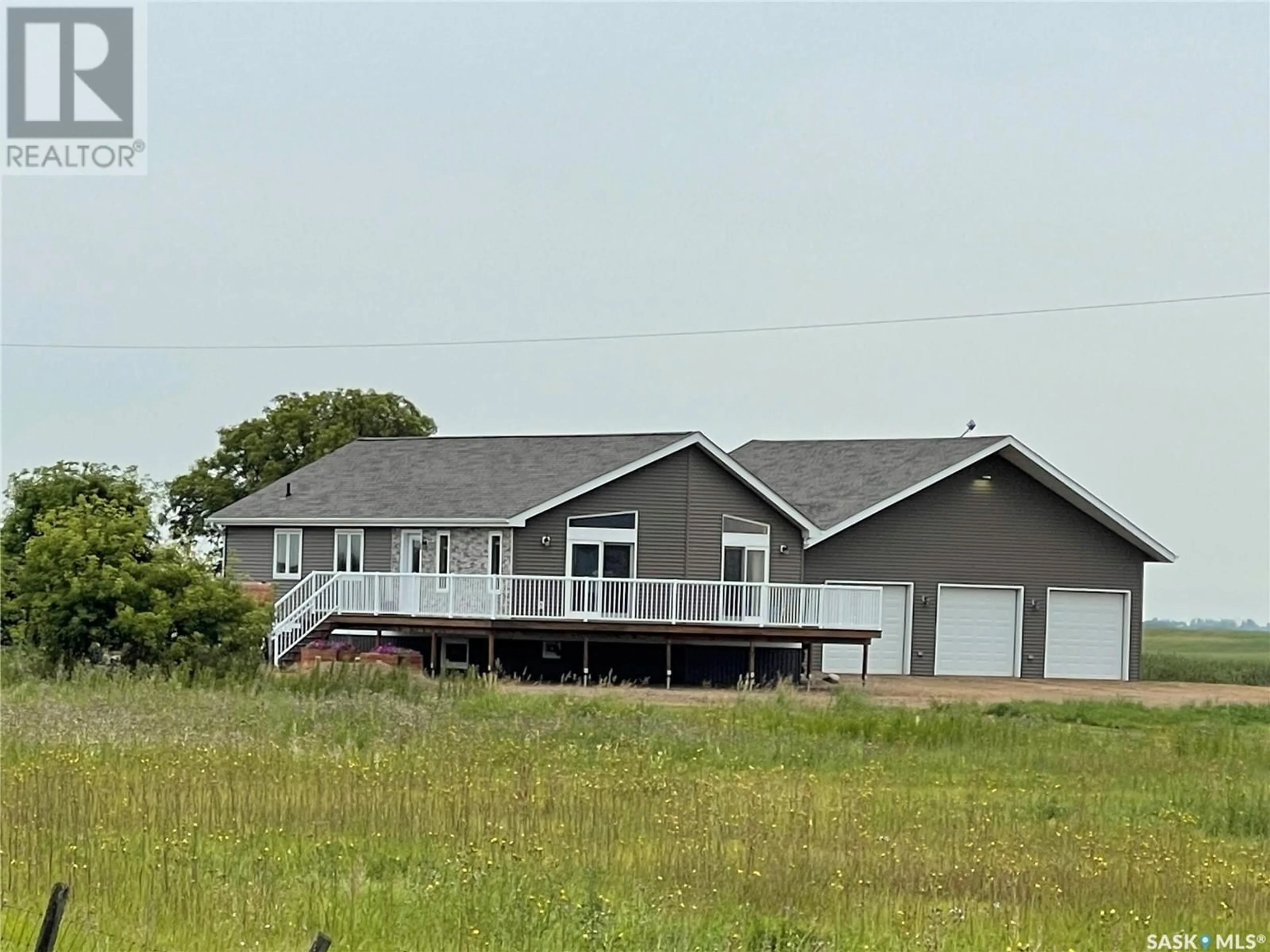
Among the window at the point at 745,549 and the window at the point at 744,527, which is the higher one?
the window at the point at 744,527

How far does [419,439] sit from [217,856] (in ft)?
111

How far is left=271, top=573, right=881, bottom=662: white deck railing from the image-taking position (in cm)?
3750

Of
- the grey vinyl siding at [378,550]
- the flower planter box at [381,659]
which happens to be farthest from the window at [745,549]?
the flower planter box at [381,659]

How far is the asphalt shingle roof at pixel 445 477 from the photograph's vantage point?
39.5 m

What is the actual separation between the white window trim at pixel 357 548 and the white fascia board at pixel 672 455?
4.70 meters

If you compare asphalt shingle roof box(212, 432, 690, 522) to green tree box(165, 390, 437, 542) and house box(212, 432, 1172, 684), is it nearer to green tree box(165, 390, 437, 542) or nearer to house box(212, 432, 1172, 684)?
house box(212, 432, 1172, 684)

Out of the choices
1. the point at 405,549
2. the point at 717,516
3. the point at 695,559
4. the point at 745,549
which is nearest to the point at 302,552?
the point at 405,549

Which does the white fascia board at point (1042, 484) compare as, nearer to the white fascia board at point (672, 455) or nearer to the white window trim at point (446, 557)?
the white fascia board at point (672, 455)

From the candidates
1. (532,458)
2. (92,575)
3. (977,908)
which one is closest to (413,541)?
(532,458)

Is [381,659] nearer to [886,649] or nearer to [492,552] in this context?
[492,552]

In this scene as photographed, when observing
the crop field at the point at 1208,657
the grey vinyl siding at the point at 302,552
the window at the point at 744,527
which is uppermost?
the window at the point at 744,527

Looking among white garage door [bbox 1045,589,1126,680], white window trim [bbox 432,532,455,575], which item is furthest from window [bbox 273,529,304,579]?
white garage door [bbox 1045,589,1126,680]

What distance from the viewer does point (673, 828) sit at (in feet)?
47.7

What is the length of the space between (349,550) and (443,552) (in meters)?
2.80
